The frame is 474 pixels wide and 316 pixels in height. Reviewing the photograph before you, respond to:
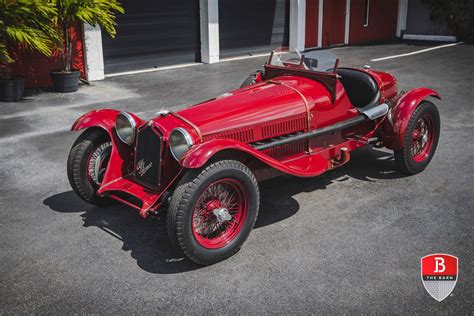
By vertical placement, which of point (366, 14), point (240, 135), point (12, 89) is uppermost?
point (366, 14)

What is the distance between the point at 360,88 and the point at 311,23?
38.0ft

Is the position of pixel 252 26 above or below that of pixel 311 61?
above

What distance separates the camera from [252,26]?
1524 cm

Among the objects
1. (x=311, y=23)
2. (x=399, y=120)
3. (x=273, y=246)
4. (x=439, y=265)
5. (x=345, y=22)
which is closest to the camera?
(x=439, y=265)

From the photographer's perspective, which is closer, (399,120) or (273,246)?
(273,246)

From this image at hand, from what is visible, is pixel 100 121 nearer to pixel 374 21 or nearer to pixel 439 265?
pixel 439 265

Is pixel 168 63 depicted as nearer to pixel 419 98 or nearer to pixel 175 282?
pixel 419 98

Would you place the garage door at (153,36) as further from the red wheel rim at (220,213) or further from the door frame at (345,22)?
the red wheel rim at (220,213)

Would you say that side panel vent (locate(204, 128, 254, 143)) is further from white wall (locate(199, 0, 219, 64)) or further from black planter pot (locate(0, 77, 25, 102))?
white wall (locate(199, 0, 219, 64))

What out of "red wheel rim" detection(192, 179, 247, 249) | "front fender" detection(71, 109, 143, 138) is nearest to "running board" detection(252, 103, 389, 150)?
"red wheel rim" detection(192, 179, 247, 249)

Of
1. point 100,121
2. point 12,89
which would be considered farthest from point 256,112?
point 12,89

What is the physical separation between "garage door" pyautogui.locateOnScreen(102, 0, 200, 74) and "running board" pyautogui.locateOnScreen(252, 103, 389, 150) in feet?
27.9

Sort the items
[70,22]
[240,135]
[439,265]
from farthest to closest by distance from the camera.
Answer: [70,22] < [240,135] < [439,265]

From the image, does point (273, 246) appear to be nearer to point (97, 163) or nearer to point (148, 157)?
point (148, 157)
